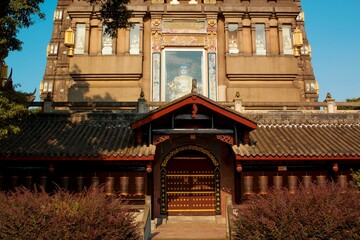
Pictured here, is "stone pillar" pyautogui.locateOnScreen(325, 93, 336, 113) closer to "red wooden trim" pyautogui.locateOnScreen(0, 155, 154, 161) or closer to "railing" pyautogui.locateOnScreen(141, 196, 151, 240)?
"red wooden trim" pyautogui.locateOnScreen(0, 155, 154, 161)

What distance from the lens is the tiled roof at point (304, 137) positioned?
13641 millimetres

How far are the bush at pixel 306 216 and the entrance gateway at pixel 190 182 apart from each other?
5.66 metres

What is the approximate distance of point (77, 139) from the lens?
1465 cm

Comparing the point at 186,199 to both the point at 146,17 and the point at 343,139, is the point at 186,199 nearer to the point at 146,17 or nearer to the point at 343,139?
the point at 343,139

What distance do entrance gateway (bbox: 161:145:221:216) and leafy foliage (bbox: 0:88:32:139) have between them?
234 inches

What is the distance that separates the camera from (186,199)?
15656 millimetres

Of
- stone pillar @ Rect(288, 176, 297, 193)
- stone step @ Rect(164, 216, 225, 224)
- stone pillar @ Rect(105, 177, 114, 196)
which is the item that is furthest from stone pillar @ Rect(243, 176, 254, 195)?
stone pillar @ Rect(105, 177, 114, 196)

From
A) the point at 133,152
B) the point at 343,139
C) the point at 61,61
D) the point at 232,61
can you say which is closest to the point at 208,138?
the point at 133,152

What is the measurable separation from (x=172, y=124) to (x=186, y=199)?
11.5 feet

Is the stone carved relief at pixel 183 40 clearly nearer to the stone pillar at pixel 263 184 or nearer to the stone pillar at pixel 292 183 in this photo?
the stone pillar at pixel 263 184

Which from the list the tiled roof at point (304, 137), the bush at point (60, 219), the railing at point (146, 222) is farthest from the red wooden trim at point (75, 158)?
the bush at point (60, 219)

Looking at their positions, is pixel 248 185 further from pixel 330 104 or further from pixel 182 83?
pixel 182 83

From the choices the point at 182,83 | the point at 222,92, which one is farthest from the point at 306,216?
the point at 182,83

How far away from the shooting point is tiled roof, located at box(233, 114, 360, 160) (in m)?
13.6
